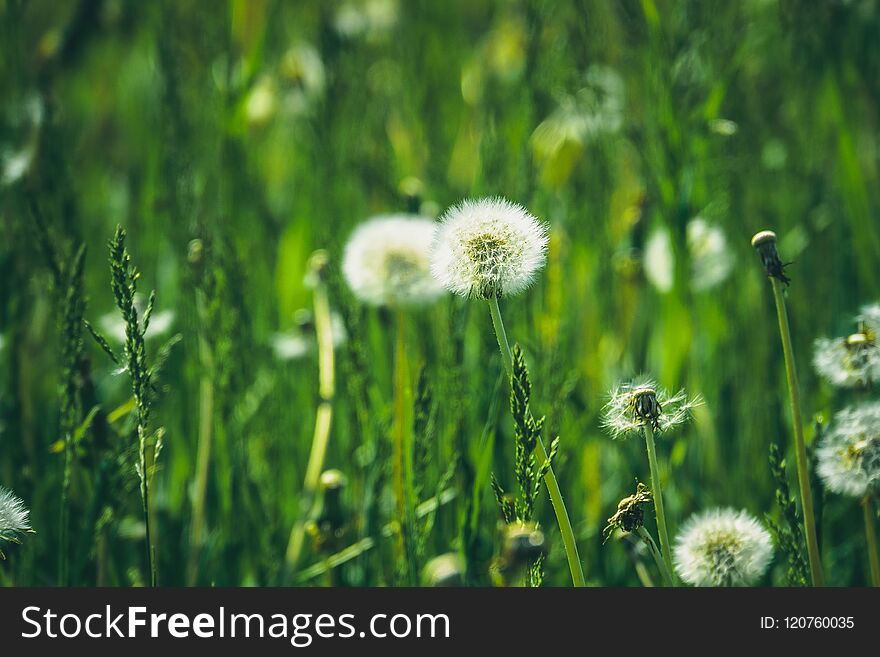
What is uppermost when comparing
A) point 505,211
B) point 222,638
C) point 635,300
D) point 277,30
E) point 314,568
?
point 277,30

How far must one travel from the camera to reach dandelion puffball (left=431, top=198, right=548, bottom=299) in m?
0.81

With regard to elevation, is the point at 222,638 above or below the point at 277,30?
below

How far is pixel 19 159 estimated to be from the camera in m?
1.64

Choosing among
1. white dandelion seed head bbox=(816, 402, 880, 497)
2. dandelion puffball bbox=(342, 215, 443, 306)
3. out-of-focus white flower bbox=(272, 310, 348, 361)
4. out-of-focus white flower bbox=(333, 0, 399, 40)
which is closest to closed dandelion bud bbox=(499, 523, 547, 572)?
white dandelion seed head bbox=(816, 402, 880, 497)

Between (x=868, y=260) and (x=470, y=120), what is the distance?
152 centimetres

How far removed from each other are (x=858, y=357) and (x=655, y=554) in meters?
0.34

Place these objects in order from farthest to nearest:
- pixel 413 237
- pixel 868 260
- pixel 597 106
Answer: pixel 597 106, pixel 868 260, pixel 413 237

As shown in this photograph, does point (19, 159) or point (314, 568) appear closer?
point (314, 568)

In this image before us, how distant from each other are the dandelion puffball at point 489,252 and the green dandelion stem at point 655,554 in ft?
0.85

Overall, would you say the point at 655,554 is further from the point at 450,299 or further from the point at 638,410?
the point at 450,299

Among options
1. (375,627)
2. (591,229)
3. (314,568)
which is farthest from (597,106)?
(375,627)

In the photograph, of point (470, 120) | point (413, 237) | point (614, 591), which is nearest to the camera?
point (614, 591)

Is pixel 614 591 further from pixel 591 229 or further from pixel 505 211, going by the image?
pixel 591 229

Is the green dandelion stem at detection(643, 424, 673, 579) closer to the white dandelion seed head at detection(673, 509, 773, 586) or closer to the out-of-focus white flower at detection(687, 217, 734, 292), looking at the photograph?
the white dandelion seed head at detection(673, 509, 773, 586)
